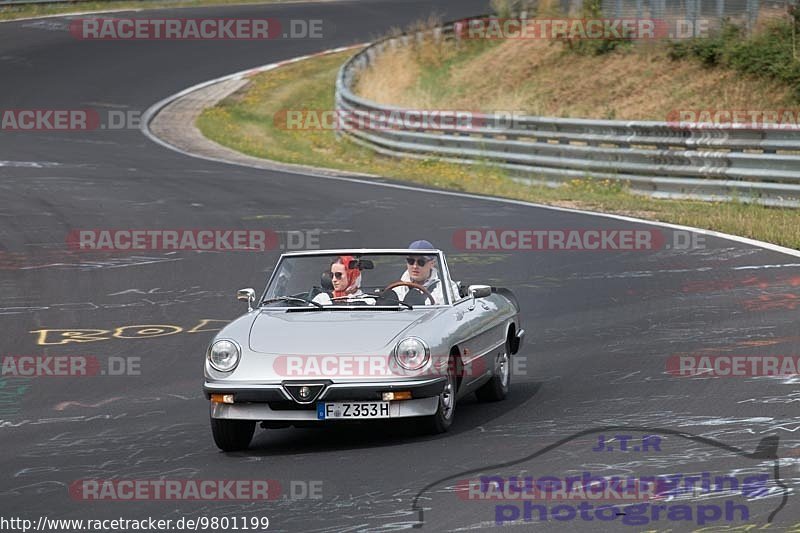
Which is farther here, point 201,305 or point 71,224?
point 71,224

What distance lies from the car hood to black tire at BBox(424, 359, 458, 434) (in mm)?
417

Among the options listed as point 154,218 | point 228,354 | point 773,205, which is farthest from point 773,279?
point 154,218

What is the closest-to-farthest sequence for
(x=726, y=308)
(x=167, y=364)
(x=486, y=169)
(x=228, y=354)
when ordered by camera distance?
1. (x=228, y=354)
2. (x=167, y=364)
3. (x=726, y=308)
4. (x=486, y=169)

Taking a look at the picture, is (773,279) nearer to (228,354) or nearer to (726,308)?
(726,308)

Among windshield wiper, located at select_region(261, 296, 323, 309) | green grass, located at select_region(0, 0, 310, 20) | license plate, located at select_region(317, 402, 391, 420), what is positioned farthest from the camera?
green grass, located at select_region(0, 0, 310, 20)

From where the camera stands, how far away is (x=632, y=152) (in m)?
22.1

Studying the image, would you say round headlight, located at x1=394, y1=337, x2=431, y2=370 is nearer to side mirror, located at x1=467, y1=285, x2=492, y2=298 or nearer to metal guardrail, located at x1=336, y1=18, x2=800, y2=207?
side mirror, located at x1=467, y1=285, x2=492, y2=298

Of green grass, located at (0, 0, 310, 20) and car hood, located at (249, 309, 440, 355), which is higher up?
green grass, located at (0, 0, 310, 20)

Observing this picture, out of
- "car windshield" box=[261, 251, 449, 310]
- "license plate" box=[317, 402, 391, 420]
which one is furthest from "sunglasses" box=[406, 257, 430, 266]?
"license plate" box=[317, 402, 391, 420]

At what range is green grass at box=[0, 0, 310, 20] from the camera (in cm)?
5019

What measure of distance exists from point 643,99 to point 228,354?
2063 cm

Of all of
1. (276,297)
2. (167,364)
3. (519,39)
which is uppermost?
(519,39)

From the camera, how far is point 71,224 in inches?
775

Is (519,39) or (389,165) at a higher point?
(519,39)
